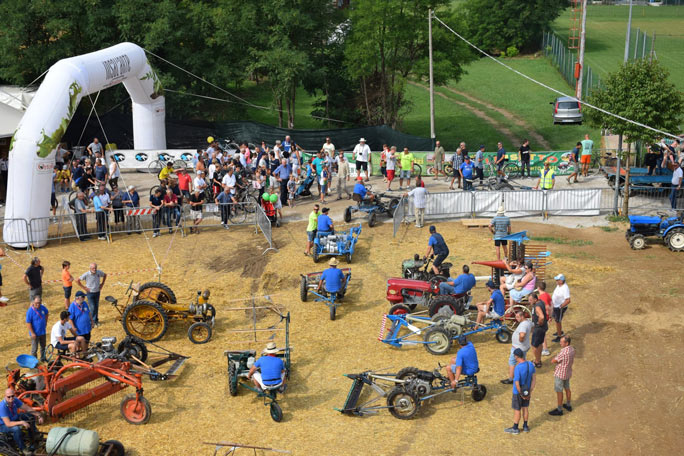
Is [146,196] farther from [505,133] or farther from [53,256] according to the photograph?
[505,133]

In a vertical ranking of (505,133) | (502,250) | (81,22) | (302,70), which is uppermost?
(81,22)

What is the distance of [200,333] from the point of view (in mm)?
15875

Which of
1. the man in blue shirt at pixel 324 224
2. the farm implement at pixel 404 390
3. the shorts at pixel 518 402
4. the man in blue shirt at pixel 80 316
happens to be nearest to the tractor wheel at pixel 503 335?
the farm implement at pixel 404 390

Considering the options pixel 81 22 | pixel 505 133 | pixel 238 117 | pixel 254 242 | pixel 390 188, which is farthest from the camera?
pixel 505 133

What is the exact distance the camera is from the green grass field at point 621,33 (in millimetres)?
62625

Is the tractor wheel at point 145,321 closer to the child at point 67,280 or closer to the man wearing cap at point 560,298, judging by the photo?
the child at point 67,280

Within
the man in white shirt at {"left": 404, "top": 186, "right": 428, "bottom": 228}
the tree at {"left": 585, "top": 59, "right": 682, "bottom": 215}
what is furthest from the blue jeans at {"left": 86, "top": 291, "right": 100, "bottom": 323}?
the tree at {"left": 585, "top": 59, "right": 682, "bottom": 215}

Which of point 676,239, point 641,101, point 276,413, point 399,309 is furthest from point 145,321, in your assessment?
point 641,101

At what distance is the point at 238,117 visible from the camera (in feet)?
138

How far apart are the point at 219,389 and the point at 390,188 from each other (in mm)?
A: 15944

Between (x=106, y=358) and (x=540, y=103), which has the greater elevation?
(x=540, y=103)

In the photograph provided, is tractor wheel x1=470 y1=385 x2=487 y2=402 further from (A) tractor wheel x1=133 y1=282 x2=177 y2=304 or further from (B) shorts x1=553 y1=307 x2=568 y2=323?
(A) tractor wheel x1=133 y1=282 x2=177 y2=304

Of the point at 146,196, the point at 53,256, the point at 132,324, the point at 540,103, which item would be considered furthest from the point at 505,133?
the point at 132,324

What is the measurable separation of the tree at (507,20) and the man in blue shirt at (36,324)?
58.6 metres
